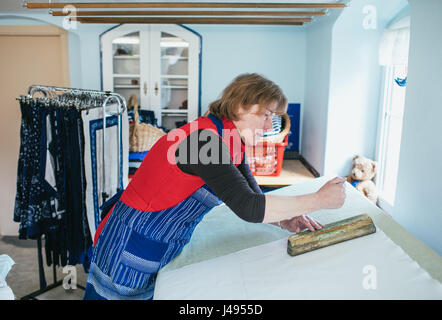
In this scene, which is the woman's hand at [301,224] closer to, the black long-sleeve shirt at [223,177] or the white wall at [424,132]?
the black long-sleeve shirt at [223,177]

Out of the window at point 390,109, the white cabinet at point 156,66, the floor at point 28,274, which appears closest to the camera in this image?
the window at point 390,109

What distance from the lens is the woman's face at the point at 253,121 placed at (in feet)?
4.14

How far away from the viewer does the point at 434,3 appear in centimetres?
146

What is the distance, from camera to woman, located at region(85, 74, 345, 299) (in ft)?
3.72

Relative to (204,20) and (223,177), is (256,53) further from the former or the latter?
(223,177)

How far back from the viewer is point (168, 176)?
1.21m

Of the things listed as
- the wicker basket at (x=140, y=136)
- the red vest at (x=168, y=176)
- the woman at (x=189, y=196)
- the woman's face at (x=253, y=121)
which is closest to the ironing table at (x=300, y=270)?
the woman at (x=189, y=196)

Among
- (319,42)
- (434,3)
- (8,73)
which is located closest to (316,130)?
(319,42)

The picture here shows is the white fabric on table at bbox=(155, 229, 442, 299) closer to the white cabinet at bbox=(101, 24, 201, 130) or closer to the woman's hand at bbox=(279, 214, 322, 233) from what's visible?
the woman's hand at bbox=(279, 214, 322, 233)

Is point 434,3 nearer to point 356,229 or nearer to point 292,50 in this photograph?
point 356,229

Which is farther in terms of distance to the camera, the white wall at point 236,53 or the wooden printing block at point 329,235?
the white wall at point 236,53

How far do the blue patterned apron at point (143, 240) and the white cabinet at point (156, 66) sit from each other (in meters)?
2.46

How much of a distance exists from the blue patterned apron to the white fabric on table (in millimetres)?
124


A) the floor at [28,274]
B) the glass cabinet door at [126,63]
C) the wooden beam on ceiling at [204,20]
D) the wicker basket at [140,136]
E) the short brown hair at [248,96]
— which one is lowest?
the floor at [28,274]
